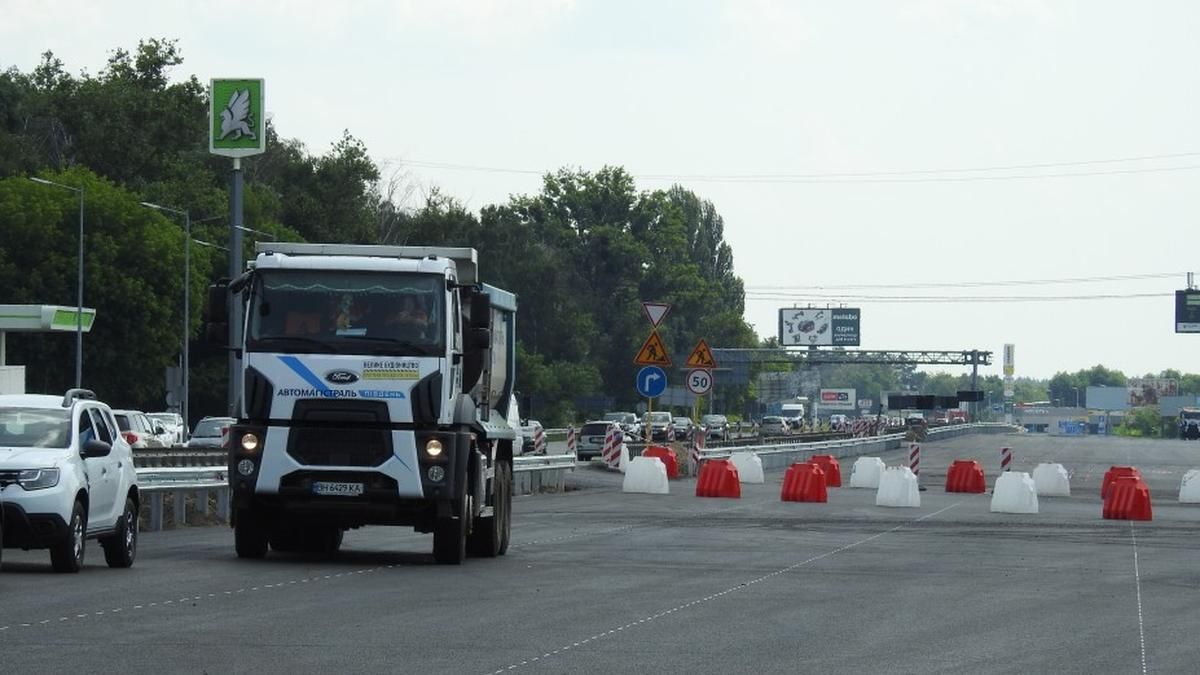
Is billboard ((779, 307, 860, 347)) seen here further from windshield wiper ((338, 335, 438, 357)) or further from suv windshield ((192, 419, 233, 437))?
windshield wiper ((338, 335, 438, 357))

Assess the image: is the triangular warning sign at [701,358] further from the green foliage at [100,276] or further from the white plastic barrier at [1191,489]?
the green foliage at [100,276]

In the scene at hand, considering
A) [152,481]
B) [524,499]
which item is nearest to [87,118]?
[524,499]

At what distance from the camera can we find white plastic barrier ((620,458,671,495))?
4341cm

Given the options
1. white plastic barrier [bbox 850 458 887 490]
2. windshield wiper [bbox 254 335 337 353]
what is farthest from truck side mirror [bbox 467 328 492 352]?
white plastic barrier [bbox 850 458 887 490]

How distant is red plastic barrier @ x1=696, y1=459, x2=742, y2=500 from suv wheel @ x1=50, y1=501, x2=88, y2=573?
22.8 metres

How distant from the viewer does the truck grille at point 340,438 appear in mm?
21094

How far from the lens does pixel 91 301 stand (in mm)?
77688

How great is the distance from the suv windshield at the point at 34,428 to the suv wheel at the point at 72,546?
29.8 inches

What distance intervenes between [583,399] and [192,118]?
127 feet

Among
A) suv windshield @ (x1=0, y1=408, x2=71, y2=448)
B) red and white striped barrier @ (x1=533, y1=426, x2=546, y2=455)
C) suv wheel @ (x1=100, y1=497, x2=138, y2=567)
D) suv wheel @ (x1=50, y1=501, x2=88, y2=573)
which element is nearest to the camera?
suv wheel @ (x1=50, y1=501, x2=88, y2=573)

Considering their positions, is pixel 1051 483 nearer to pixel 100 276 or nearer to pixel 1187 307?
pixel 100 276

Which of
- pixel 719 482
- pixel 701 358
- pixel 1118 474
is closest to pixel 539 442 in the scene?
pixel 701 358

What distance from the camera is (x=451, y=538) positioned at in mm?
21922

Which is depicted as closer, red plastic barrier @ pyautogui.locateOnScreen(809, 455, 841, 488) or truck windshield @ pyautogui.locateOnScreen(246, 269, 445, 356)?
truck windshield @ pyautogui.locateOnScreen(246, 269, 445, 356)
